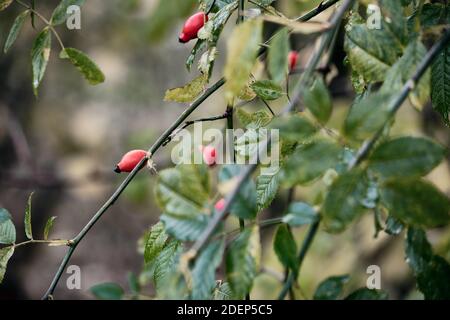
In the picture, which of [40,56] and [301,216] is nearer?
[301,216]

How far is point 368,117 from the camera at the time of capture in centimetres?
48

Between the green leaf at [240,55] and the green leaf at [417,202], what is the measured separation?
160mm

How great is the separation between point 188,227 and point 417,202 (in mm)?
206

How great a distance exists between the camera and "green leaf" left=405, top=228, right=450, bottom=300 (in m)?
0.56

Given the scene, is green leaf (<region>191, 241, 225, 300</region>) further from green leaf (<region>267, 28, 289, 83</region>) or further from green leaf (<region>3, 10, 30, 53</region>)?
green leaf (<region>3, 10, 30, 53</region>)

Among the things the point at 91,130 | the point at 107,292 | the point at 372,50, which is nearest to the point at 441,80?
the point at 372,50

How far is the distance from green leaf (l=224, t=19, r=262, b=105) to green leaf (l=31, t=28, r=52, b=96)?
373 mm

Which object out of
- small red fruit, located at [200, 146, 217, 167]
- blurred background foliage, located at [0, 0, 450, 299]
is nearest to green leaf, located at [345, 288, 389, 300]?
small red fruit, located at [200, 146, 217, 167]

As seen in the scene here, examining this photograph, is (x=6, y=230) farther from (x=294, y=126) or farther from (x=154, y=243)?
(x=294, y=126)

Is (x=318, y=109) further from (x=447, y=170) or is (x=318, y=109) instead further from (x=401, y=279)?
(x=401, y=279)

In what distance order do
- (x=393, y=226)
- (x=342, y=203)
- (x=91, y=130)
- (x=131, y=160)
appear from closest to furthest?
1. (x=342, y=203)
2. (x=393, y=226)
3. (x=131, y=160)
4. (x=91, y=130)

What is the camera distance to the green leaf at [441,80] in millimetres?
731
